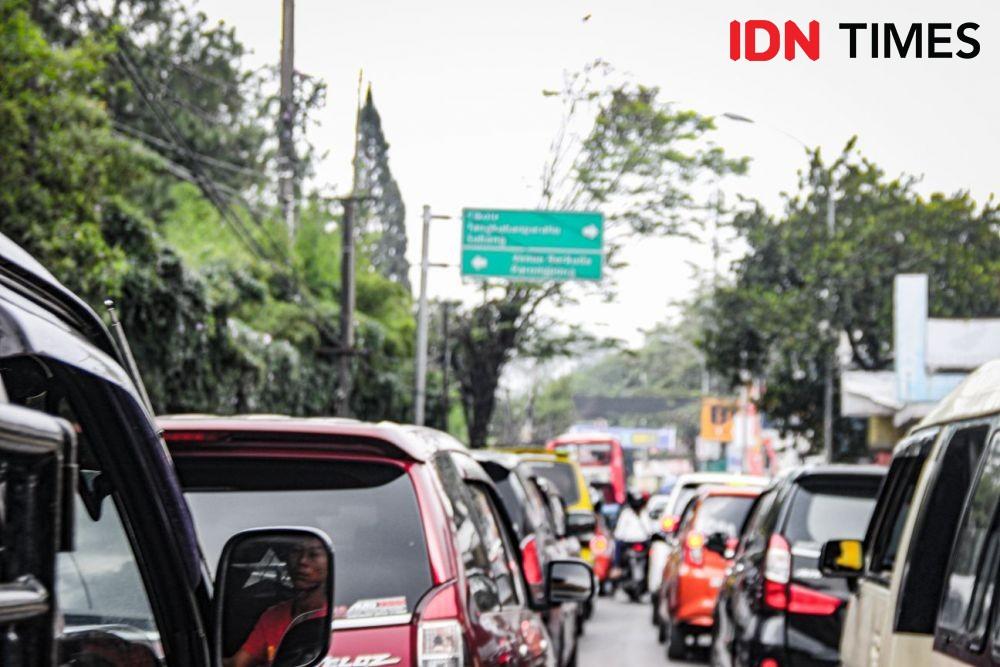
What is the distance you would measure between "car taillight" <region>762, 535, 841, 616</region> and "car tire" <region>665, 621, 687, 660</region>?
5711 mm

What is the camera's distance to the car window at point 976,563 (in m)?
3.96

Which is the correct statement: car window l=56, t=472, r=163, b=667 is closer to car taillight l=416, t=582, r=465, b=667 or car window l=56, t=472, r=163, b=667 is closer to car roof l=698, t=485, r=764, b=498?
car taillight l=416, t=582, r=465, b=667

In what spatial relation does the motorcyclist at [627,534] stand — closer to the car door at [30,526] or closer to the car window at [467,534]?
the car window at [467,534]

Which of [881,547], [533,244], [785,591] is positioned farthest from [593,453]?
[881,547]

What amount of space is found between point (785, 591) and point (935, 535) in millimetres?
4682

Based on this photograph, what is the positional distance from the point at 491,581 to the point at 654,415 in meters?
109

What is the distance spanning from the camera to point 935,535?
4934 mm

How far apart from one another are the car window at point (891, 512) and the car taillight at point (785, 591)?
9.57 feet

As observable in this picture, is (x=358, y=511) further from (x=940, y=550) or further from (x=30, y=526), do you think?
(x=30, y=526)

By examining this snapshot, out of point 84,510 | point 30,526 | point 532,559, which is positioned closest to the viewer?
point 30,526

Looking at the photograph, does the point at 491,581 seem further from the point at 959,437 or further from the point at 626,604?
the point at 626,604

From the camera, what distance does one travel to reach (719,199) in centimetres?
4038

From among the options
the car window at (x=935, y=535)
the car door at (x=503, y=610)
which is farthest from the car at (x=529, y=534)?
the car window at (x=935, y=535)

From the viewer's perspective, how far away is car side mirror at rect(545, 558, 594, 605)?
783 centimetres
